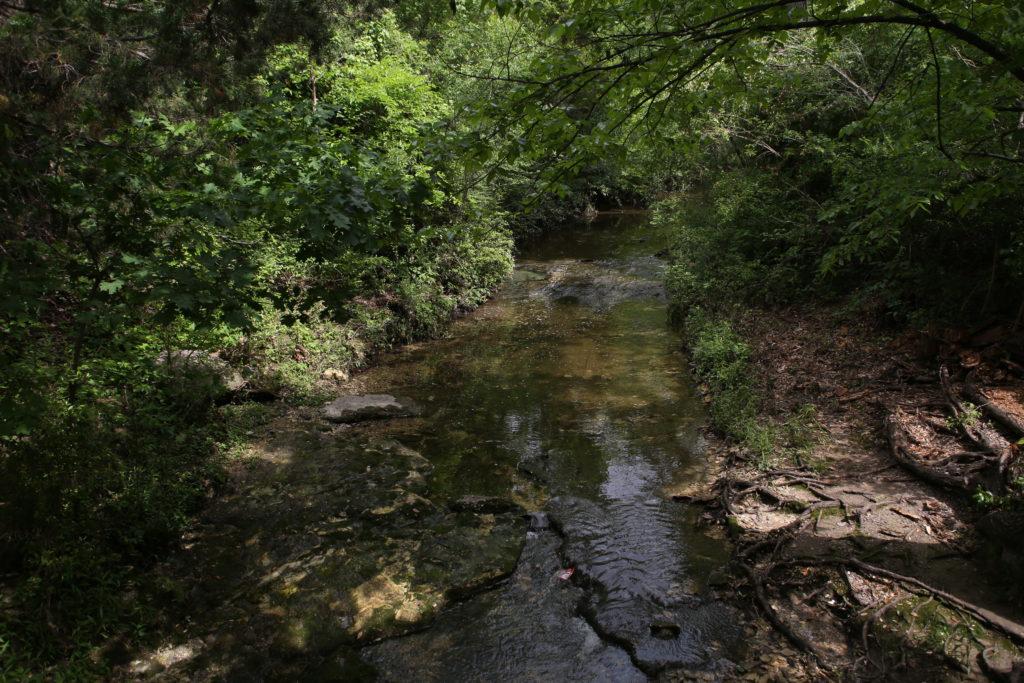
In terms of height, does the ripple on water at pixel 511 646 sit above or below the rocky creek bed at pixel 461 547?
below

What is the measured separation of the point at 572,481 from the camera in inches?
276

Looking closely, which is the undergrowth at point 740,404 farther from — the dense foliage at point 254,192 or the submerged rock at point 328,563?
the submerged rock at point 328,563

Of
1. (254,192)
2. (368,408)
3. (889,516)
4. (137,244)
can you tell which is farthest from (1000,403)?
(368,408)

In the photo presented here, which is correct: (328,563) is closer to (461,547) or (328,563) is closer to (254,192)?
(461,547)

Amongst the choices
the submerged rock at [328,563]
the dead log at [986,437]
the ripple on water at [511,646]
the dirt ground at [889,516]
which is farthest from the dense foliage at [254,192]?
the ripple on water at [511,646]

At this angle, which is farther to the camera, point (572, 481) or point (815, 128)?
point (815, 128)

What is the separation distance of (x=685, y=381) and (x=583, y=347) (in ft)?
9.20

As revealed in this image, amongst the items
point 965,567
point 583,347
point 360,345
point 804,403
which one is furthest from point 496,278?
point 965,567

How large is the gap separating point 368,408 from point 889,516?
270 inches

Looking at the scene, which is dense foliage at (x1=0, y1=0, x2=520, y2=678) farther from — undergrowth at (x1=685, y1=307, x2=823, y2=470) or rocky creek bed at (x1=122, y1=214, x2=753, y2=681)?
undergrowth at (x1=685, y1=307, x2=823, y2=470)

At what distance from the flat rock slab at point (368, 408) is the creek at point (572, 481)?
31 cm

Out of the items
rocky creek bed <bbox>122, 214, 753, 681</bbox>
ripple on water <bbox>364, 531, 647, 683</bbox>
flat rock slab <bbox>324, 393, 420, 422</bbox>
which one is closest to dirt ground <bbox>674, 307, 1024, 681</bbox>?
rocky creek bed <bbox>122, 214, 753, 681</bbox>

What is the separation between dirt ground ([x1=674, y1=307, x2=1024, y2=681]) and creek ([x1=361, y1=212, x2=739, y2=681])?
0.46 meters

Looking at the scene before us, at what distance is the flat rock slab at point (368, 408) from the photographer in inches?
346
